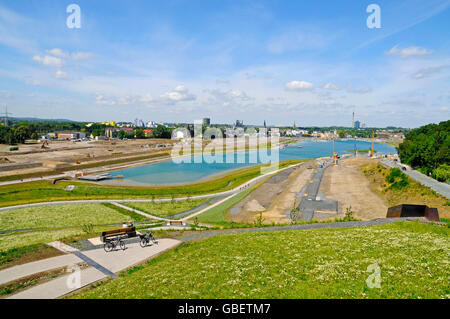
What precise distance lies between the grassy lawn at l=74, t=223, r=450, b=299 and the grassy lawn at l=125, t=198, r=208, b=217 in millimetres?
23063

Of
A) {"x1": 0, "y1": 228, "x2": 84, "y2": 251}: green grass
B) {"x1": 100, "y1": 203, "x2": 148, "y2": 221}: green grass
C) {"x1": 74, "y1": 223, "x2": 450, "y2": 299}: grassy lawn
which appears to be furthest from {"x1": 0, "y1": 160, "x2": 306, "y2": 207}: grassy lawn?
{"x1": 74, "y1": 223, "x2": 450, "y2": 299}: grassy lawn

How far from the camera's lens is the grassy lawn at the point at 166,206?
41344 millimetres

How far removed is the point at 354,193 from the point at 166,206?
131ft

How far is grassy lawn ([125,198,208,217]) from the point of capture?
41344 mm

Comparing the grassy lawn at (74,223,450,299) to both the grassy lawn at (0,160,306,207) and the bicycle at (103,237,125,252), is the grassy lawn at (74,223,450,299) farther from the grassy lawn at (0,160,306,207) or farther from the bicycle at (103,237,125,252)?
the grassy lawn at (0,160,306,207)

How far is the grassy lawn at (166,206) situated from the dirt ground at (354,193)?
26392 mm

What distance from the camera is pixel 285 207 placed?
45312 millimetres

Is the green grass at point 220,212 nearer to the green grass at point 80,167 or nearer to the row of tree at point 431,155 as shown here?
the row of tree at point 431,155

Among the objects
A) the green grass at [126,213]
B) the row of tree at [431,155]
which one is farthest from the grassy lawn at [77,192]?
the row of tree at [431,155]

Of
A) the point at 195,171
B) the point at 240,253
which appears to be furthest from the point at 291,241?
the point at 195,171
